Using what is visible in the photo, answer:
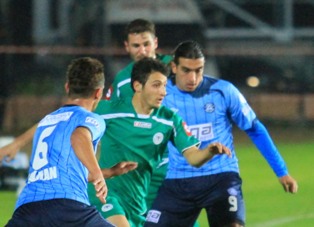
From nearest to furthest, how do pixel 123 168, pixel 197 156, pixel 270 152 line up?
pixel 123 168
pixel 197 156
pixel 270 152

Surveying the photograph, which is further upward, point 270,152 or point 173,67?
point 173,67

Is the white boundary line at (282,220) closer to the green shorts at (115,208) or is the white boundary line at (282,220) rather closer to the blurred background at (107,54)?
the green shorts at (115,208)

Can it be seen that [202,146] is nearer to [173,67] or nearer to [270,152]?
[270,152]

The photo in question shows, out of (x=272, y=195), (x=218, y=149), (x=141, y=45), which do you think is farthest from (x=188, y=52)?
(x=272, y=195)

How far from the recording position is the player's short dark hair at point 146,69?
9.39 meters

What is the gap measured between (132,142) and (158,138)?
0.22 m

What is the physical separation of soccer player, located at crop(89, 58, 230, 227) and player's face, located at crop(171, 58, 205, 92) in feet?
1.52

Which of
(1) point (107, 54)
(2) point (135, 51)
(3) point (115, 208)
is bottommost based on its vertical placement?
(1) point (107, 54)

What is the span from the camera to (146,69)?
30.9ft

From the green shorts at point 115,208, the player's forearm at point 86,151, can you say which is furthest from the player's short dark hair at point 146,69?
the player's forearm at point 86,151

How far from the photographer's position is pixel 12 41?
2759cm

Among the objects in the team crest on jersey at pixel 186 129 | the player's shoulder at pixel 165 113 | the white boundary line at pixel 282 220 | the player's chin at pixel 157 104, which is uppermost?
the player's chin at pixel 157 104

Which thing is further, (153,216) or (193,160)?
(153,216)

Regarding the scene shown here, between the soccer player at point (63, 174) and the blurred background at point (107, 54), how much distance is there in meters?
16.8
